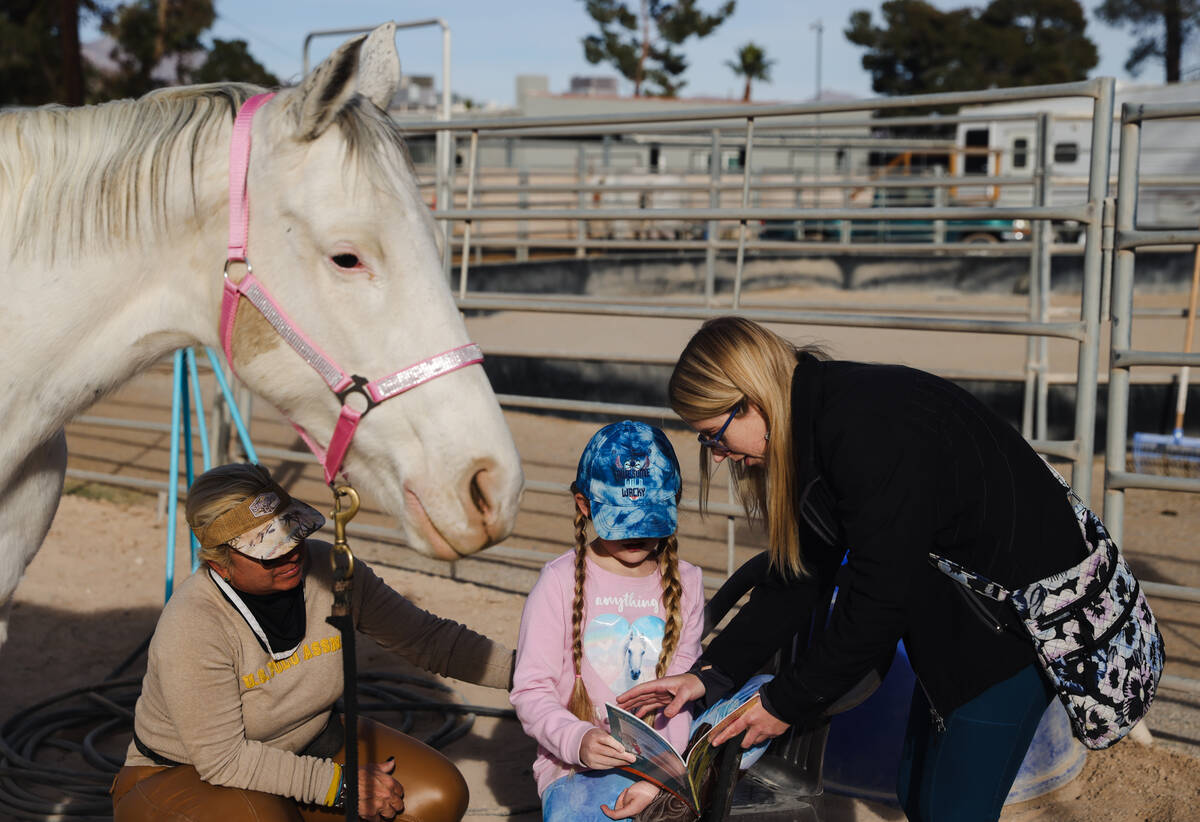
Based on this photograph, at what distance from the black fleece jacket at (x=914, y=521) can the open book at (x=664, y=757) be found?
0.13 m

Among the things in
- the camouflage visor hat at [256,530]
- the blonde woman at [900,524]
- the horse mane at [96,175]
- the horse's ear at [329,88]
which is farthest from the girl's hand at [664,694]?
the horse's ear at [329,88]

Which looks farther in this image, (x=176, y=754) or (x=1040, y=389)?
(x=1040, y=389)

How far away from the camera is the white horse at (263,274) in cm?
139

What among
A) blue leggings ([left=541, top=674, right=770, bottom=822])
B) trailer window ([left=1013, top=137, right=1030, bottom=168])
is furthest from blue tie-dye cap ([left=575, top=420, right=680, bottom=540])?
trailer window ([left=1013, top=137, right=1030, bottom=168])

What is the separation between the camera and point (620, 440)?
1776 millimetres

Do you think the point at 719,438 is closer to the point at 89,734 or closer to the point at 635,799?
the point at 635,799

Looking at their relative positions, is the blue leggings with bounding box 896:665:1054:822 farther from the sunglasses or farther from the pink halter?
the sunglasses

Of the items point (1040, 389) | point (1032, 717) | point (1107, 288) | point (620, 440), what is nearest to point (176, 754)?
point (620, 440)

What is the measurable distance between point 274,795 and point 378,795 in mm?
193

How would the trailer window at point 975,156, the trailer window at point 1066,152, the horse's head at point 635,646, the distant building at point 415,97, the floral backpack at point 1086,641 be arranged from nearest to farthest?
1. the floral backpack at point 1086,641
2. the horse's head at point 635,646
3. the trailer window at point 1066,152
4. the trailer window at point 975,156
5. the distant building at point 415,97

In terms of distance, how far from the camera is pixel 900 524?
1.51 metres

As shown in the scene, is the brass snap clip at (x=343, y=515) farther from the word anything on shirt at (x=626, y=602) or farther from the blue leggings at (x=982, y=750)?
the blue leggings at (x=982, y=750)

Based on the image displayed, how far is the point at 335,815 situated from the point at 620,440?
99 centimetres

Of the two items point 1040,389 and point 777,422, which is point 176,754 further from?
point 1040,389
